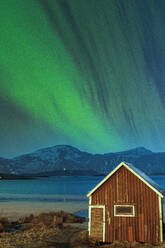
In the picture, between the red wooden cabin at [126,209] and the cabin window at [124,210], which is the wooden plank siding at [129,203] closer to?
the red wooden cabin at [126,209]

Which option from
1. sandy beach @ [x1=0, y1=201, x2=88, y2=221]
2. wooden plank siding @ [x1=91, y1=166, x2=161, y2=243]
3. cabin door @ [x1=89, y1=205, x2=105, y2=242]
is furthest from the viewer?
sandy beach @ [x1=0, y1=201, x2=88, y2=221]

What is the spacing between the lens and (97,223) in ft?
66.1

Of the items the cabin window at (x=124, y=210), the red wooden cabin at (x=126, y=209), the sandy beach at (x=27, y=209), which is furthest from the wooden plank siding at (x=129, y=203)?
the sandy beach at (x=27, y=209)

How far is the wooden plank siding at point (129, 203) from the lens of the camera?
18.9 metres

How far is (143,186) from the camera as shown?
19.6 metres

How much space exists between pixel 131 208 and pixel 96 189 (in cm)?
309

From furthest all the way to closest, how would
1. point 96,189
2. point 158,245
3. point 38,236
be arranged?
1. point 38,236
2. point 96,189
3. point 158,245

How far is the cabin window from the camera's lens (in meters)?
19.4

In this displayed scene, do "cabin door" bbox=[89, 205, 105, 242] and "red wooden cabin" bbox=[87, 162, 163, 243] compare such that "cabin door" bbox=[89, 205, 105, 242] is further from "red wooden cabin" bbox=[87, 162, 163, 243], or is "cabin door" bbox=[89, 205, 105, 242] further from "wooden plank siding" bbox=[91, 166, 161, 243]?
"wooden plank siding" bbox=[91, 166, 161, 243]

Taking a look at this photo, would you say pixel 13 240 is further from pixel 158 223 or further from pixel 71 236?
pixel 158 223

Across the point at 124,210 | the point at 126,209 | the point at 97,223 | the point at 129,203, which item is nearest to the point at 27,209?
the point at 97,223

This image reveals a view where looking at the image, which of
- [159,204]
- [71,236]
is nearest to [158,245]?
[159,204]

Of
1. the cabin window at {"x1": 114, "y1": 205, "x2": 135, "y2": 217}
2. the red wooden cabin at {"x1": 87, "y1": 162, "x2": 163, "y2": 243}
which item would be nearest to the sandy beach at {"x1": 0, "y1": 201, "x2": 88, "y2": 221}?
the red wooden cabin at {"x1": 87, "y1": 162, "x2": 163, "y2": 243}

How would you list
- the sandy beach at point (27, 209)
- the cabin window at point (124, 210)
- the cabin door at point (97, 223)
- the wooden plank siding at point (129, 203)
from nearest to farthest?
the wooden plank siding at point (129, 203) < the cabin window at point (124, 210) < the cabin door at point (97, 223) < the sandy beach at point (27, 209)
